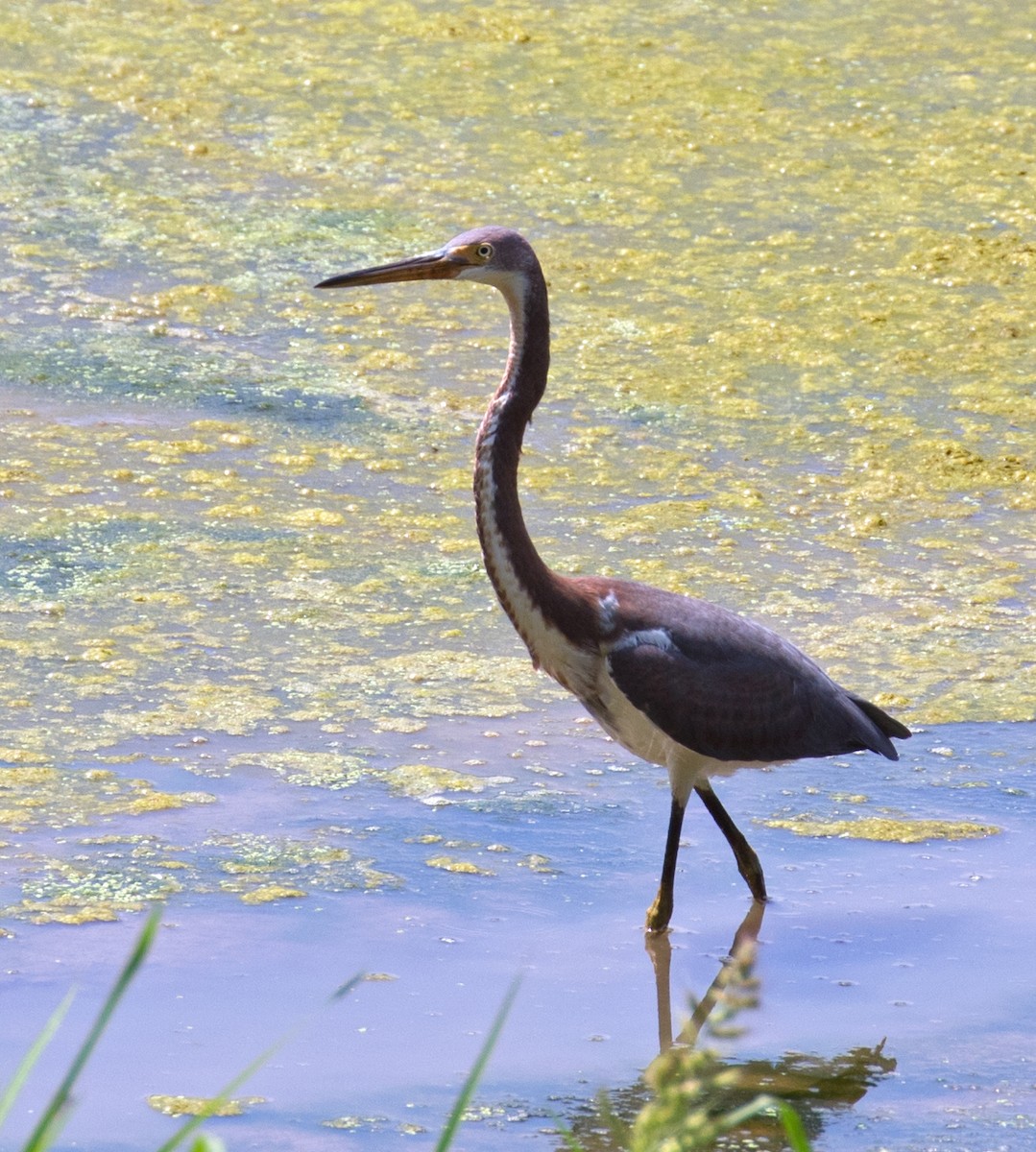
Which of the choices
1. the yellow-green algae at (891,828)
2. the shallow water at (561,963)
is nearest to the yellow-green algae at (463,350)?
the shallow water at (561,963)

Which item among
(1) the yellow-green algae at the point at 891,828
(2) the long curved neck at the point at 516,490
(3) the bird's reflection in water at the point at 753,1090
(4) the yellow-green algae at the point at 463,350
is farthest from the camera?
(4) the yellow-green algae at the point at 463,350

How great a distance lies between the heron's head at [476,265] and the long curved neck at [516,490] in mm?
21

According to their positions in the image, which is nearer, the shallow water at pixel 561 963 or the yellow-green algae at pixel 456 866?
the shallow water at pixel 561 963

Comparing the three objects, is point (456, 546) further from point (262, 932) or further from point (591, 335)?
point (262, 932)

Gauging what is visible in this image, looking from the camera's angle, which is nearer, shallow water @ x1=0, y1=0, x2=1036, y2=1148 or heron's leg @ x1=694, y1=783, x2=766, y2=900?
shallow water @ x1=0, y1=0, x2=1036, y2=1148

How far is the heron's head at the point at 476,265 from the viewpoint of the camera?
3812 mm

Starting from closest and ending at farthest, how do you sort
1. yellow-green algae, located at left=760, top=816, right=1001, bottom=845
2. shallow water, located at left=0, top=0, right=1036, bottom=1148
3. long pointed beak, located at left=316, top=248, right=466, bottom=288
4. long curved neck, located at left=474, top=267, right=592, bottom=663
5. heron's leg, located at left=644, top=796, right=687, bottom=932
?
shallow water, located at left=0, top=0, right=1036, bottom=1148, heron's leg, located at left=644, top=796, right=687, bottom=932, long curved neck, located at left=474, top=267, right=592, bottom=663, long pointed beak, located at left=316, top=248, right=466, bottom=288, yellow-green algae, located at left=760, top=816, right=1001, bottom=845

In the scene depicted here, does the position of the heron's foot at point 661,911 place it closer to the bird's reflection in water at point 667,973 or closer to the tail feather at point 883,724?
the bird's reflection in water at point 667,973

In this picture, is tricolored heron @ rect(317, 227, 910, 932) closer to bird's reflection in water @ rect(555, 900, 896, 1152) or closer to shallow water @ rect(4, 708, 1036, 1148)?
shallow water @ rect(4, 708, 1036, 1148)

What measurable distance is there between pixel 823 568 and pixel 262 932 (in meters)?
2.29

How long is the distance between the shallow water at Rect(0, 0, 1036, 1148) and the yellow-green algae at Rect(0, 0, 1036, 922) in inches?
0.7

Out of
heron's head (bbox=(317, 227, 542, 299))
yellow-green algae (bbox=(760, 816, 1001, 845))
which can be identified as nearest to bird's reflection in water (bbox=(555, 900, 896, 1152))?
yellow-green algae (bbox=(760, 816, 1001, 845))

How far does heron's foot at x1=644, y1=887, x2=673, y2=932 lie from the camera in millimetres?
3629

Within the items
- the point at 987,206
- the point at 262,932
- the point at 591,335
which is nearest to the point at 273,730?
the point at 262,932
